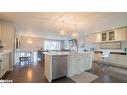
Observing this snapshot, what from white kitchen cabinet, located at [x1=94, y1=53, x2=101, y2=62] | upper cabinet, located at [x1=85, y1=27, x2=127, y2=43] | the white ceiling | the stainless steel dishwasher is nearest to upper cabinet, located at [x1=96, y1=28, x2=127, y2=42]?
upper cabinet, located at [x1=85, y1=27, x2=127, y2=43]

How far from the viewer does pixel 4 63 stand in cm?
185

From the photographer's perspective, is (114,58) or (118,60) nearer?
(118,60)

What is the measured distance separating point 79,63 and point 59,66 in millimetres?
809

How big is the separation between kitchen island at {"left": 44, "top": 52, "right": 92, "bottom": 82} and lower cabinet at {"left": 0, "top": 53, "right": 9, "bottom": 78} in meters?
0.93

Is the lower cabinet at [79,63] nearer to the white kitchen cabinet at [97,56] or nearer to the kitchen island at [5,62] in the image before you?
the white kitchen cabinet at [97,56]

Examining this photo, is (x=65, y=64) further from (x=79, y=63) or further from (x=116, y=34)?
(x=116, y=34)

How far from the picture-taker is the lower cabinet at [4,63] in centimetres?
175

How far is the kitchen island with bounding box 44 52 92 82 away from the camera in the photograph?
6.70 ft

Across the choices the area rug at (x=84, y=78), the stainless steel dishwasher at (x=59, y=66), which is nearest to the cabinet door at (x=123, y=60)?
the area rug at (x=84, y=78)

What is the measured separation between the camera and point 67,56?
2.37m

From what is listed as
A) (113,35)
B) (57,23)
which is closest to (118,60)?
(113,35)
